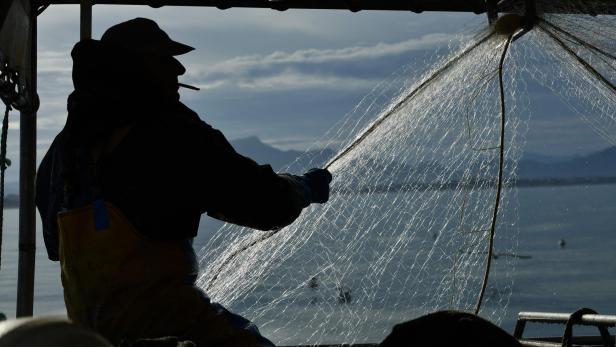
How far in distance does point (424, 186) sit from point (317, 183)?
6.48ft

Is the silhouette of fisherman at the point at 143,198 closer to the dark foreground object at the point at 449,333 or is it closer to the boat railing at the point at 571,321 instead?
the dark foreground object at the point at 449,333

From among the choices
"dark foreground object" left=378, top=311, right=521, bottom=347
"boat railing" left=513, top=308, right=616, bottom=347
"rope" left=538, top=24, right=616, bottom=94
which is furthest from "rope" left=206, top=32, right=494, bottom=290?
"dark foreground object" left=378, top=311, right=521, bottom=347

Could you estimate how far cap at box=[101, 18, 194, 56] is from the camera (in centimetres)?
260

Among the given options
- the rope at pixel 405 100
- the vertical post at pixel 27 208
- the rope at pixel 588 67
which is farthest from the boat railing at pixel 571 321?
the vertical post at pixel 27 208

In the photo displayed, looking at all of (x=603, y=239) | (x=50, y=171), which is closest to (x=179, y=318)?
(x=50, y=171)

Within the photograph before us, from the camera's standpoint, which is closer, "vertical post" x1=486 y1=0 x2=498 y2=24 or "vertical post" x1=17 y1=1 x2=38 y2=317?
"vertical post" x1=486 y1=0 x2=498 y2=24

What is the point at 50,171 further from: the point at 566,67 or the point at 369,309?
the point at 566,67

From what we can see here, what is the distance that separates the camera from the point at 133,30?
265 cm

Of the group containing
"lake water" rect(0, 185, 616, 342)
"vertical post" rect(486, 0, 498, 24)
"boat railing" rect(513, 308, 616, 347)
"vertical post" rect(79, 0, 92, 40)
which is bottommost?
"lake water" rect(0, 185, 616, 342)

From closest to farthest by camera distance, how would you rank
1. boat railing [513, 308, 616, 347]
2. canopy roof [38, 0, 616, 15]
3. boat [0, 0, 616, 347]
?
boat railing [513, 308, 616, 347] < boat [0, 0, 616, 347] < canopy roof [38, 0, 616, 15]

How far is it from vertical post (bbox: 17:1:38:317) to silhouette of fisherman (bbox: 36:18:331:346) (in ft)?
6.52

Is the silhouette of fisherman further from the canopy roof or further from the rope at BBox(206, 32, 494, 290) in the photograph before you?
the canopy roof

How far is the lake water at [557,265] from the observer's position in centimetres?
3441

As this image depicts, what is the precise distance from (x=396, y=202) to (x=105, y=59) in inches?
91.9
